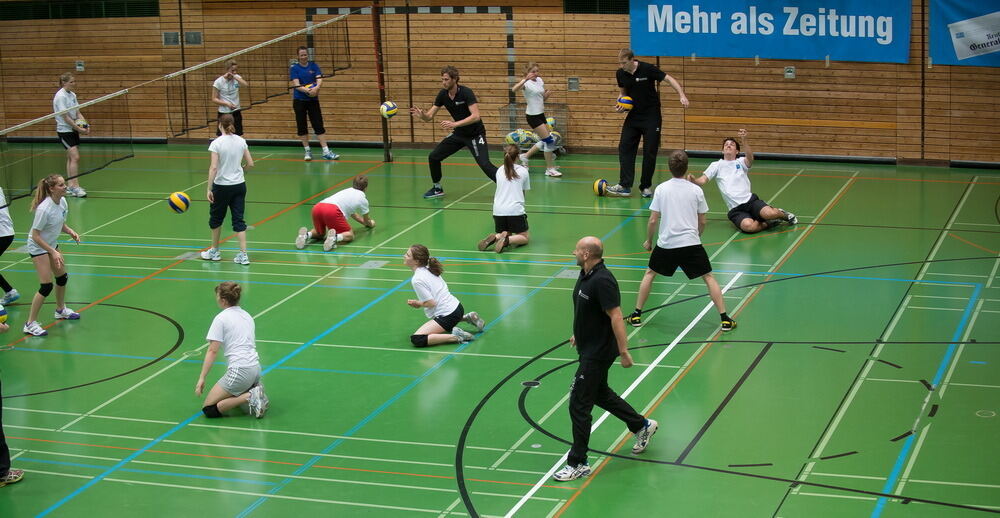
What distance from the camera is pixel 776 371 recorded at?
12.0 metres

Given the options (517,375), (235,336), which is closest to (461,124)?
(517,375)

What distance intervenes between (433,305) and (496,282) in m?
2.52

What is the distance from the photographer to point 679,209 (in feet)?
42.6

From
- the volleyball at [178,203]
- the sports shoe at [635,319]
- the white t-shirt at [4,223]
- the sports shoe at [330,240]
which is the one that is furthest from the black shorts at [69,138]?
the sports shoe at [635,319]

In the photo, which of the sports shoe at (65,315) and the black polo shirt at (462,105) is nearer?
the sports shoe at (65,315)

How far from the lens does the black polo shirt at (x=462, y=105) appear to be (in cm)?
1992

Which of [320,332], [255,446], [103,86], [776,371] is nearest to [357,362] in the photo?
[320,332]

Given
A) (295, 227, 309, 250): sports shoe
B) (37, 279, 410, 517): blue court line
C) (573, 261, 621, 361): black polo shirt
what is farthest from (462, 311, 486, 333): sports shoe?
(295, 227, 309, 250): sports shoe

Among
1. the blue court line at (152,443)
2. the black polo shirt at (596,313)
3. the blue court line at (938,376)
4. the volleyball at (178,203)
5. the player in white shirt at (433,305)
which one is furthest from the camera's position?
the volleyball at (178,203)

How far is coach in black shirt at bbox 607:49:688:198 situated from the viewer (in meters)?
19.5

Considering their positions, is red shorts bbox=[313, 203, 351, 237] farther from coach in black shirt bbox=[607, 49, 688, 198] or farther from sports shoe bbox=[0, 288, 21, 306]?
coach in black shirt bbox=[607, 49, 688, 198]

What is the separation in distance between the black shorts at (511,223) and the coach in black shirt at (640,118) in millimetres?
3452

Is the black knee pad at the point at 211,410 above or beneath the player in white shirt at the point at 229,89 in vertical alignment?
beneath

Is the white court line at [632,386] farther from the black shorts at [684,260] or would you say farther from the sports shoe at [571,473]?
the black shorts at [684,260]
